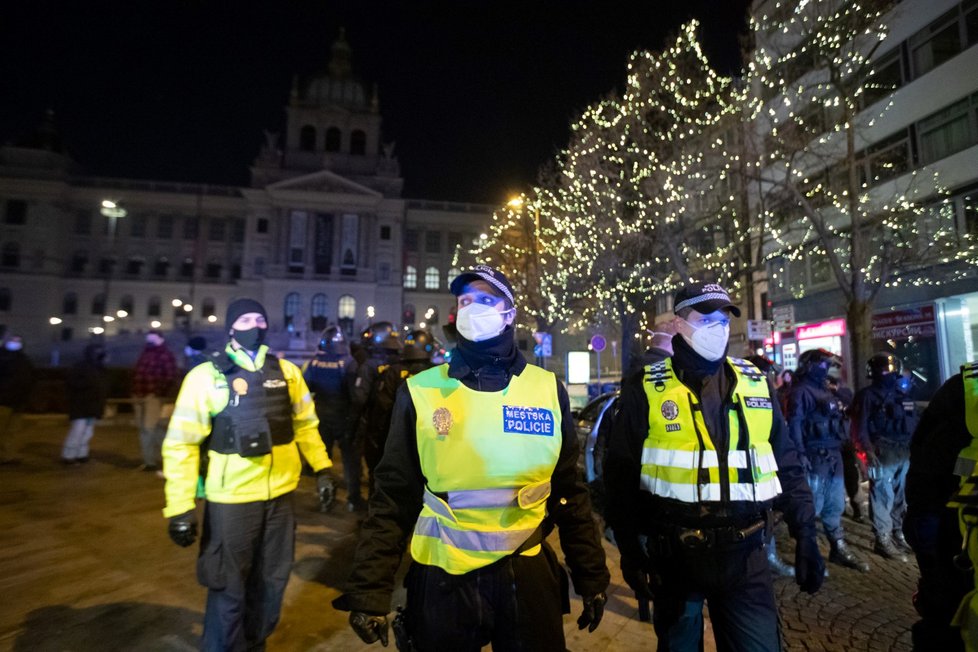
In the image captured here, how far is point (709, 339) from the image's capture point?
104 inches

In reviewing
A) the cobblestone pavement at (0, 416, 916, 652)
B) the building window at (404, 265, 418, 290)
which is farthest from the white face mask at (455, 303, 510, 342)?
the building window at (404, 265, 418, 290)

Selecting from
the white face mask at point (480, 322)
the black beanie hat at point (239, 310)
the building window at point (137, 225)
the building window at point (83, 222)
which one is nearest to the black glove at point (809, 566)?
the white face mask at point (480, 322)

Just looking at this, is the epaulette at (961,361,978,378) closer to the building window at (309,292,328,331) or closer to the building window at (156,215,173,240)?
the building window at (309,292,328,331)

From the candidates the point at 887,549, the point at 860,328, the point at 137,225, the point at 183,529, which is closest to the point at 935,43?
the point at 860,328

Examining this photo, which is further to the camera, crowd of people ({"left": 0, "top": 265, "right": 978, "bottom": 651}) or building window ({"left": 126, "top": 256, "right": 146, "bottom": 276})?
building window ({"left": 126, "top": 256, "right": 146, "bottom": 276})

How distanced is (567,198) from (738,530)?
17353mm

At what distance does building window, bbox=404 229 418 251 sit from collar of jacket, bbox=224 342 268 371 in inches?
2490

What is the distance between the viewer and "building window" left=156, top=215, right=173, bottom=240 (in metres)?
59.7

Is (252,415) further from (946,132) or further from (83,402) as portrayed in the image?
(946,132)

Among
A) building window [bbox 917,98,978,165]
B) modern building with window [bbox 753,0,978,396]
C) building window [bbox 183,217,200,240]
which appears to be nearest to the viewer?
modern building with window [bbox 753,0,978,396]

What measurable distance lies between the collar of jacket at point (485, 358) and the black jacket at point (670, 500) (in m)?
0.81

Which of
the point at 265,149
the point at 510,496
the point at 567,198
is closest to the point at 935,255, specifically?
the point at 567,198

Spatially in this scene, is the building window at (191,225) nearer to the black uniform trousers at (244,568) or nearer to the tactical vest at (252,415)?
the tactical vest at (252,415)

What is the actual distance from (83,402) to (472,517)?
976cm
